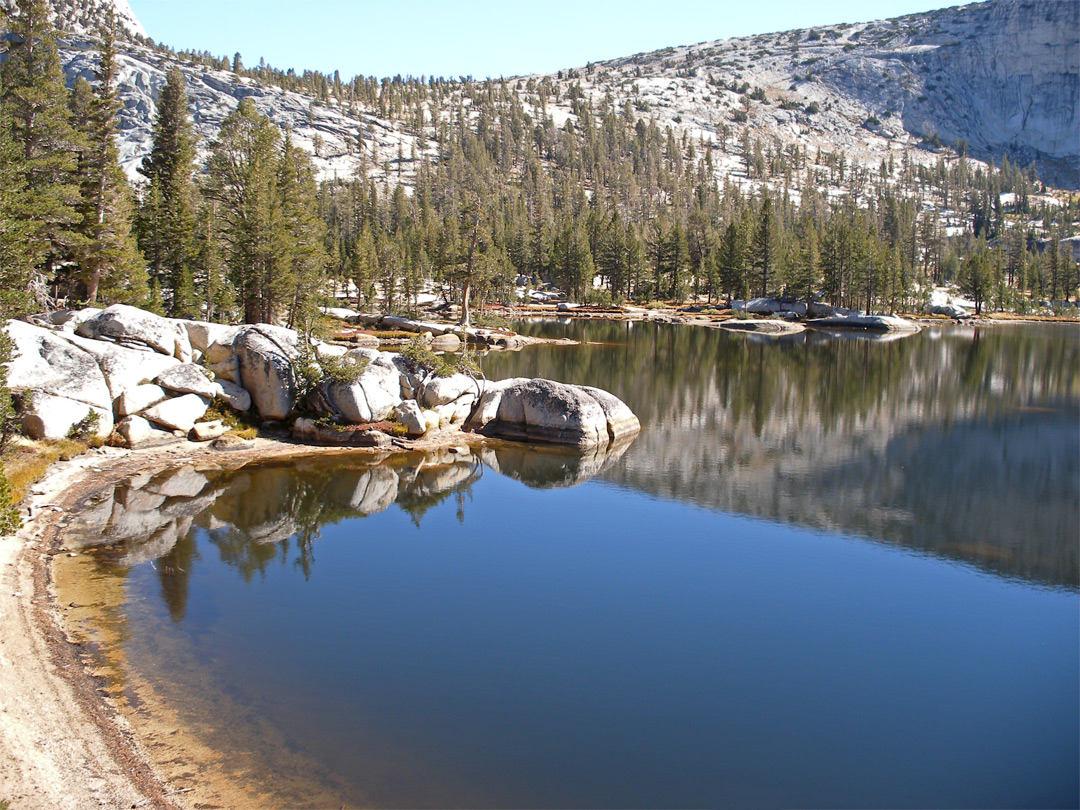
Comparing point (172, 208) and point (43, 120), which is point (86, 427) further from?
point (172, 208)

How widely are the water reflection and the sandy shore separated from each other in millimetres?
19941

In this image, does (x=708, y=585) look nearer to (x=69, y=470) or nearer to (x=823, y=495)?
(x=823, y=495)

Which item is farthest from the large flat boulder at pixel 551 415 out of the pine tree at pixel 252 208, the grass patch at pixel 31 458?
the pine tree at pixel 252 208

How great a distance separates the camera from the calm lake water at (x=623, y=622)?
1273cm

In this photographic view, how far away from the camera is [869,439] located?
38.3 meters

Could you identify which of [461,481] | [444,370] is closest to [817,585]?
[461,481]

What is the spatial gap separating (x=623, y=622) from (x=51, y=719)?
11526 millimetres

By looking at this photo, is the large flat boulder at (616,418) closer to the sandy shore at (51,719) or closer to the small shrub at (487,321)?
the sandy shore at (51,719)

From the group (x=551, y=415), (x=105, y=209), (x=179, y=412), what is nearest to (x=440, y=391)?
(x=551, y=415)

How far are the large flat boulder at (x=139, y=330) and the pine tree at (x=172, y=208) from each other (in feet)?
47.0

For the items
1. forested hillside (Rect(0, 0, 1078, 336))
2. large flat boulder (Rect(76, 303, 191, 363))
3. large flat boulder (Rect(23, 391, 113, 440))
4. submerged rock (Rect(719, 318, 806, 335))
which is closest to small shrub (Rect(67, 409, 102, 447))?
large flat boulder (Rect(23, 391, 113, 440))

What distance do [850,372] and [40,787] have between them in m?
59.8

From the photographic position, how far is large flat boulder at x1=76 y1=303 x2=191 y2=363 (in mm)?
32125

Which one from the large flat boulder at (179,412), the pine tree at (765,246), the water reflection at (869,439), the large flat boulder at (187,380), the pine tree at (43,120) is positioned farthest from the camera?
the pine tree at (765,246)
